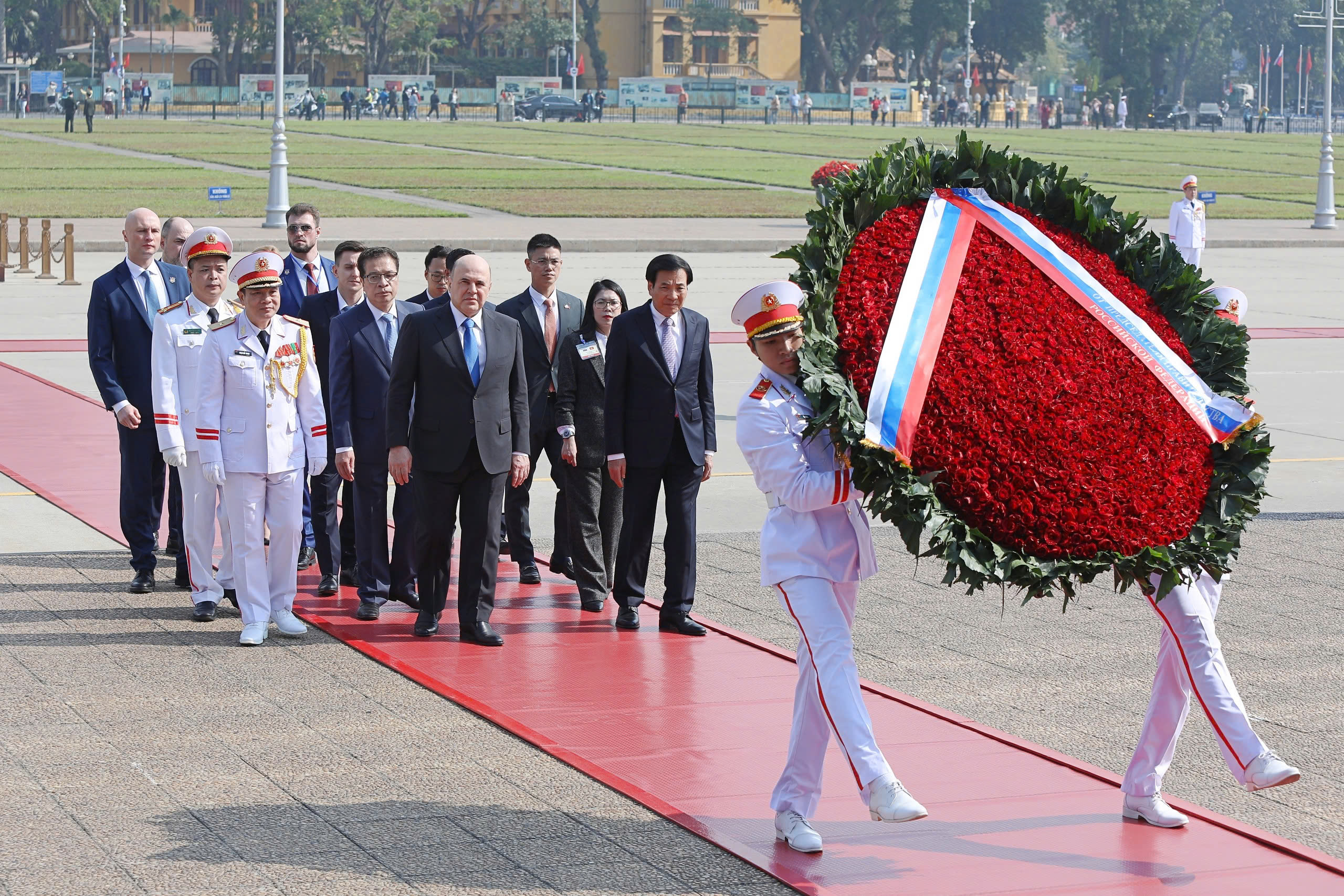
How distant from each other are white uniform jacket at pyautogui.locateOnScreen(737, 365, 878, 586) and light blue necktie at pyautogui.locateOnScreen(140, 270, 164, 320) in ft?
16.6

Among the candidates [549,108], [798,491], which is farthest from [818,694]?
[549,108]

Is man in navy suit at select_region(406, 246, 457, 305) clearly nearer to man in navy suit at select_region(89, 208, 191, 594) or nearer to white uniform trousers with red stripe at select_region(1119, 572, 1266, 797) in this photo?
man in navy suit at select_region(89, 208, 191, 594)

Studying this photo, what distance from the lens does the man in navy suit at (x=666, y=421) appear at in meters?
9.04

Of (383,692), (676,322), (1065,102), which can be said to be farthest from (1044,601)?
(1065,102)

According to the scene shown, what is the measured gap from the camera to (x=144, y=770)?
6.73m

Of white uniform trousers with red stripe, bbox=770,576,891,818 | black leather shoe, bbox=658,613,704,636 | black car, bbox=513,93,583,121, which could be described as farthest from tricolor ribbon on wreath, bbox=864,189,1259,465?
black car, bbox=513,93,583,121

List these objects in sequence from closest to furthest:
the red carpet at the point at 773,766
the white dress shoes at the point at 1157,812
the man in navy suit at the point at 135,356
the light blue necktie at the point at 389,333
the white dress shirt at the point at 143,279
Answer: the red carpet at the point at 773,766, the white dress shoes at the point at 1157,812, the light blue necktie at the point at 389,333, the man in navy suit at the point at 135,356, the white dress shirt at the point at 143,279

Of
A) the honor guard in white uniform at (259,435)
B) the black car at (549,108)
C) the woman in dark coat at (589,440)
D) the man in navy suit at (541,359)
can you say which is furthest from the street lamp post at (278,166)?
the black car at (549,108)

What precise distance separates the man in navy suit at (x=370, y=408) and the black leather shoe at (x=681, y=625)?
1439 mm

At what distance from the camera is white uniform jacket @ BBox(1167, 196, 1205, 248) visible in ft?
80.7

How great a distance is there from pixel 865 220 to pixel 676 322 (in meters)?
3.03

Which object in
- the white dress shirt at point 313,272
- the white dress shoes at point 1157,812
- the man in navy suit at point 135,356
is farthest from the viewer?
the white dress shirt at point 313,272

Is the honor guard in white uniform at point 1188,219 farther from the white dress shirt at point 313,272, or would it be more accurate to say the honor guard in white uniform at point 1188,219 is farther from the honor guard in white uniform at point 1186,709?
the honor guard in white uniform at point 1186,709

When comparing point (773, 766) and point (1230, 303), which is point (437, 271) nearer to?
point (773, 766)
